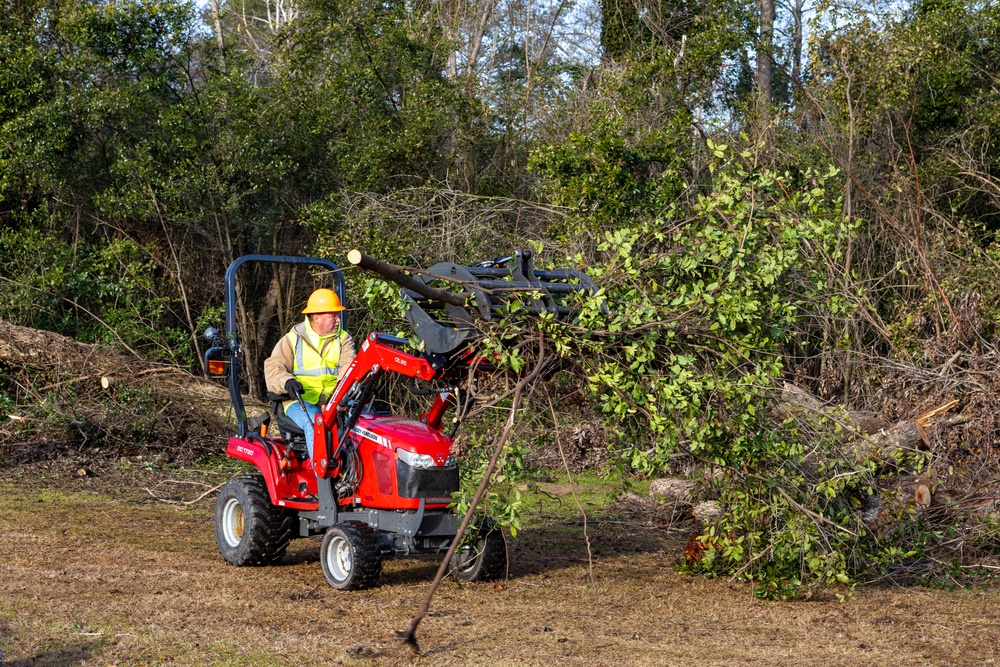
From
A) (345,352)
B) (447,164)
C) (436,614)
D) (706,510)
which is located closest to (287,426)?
(345,352)

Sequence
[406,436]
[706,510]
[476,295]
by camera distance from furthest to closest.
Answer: [706,510] → [406,436] → [476,295]

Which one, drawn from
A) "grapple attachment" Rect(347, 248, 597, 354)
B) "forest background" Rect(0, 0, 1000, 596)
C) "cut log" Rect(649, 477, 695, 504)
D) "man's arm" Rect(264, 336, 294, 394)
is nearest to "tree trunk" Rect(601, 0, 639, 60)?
"forest background" Rect(0, 0, 1000, 596)

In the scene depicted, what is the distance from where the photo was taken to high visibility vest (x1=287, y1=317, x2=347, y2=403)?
7.51 m

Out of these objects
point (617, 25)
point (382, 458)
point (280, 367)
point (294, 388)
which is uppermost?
point (617, 25)

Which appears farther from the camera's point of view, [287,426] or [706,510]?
[706,510]

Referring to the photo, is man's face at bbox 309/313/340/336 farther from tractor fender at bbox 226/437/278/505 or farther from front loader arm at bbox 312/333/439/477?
tractor fender at bbox 226/437/278/505

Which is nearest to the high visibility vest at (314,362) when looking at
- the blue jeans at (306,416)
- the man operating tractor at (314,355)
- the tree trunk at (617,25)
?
the man operating tractor at (314,355)

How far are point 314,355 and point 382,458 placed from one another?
100 cm

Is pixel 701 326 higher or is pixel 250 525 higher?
pixel 701 326

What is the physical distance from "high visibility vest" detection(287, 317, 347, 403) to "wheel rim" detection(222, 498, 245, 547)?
95 centimetres

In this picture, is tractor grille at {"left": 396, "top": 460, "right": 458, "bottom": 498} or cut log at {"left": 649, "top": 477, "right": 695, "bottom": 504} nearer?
tractor grille at {"left": 396, "top": 460, "right": 458, "bottom": 498}

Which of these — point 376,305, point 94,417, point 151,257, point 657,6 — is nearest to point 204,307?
point 151,257

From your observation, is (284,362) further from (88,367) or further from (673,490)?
(88,367)

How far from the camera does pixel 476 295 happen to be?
610cm
